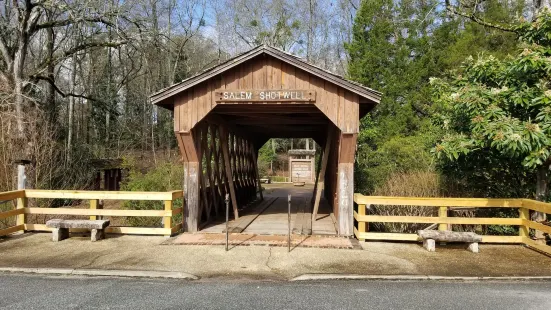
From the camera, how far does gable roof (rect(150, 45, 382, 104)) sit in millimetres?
7727

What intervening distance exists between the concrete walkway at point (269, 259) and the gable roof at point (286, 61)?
302cm

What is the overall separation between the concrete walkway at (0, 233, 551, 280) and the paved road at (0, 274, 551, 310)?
1.36 ft

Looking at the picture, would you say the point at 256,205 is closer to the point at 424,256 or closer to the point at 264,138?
the point at 264,138

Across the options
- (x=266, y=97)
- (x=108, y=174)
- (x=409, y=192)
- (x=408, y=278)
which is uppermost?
(x=266, y=97)

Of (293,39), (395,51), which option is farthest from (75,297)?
(293,39)

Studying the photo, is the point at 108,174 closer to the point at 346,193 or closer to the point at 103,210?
the point at 103,210

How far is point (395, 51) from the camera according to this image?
21844 millimetres

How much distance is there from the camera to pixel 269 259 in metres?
6.46

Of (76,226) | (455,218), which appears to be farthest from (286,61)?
(76,226)

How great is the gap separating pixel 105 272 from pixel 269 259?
8.43ft

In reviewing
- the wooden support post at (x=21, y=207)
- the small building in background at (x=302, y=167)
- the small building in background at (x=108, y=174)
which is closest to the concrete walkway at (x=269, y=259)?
the wooden support post at (x=21, y=207)

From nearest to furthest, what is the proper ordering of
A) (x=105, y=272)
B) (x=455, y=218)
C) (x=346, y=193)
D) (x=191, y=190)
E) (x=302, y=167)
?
1. (x=105, y=272)
2. (x=455, y=218)
3. (x=346, y=193)
4. (x=191, y=190)
5. (x=302, y=167)

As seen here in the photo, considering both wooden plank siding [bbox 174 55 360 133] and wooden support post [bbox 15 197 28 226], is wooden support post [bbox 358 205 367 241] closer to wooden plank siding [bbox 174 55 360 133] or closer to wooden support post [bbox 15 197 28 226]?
wooden plank siding [bbox 174 55 360 133]

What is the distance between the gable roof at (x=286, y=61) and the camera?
773 centimetres
